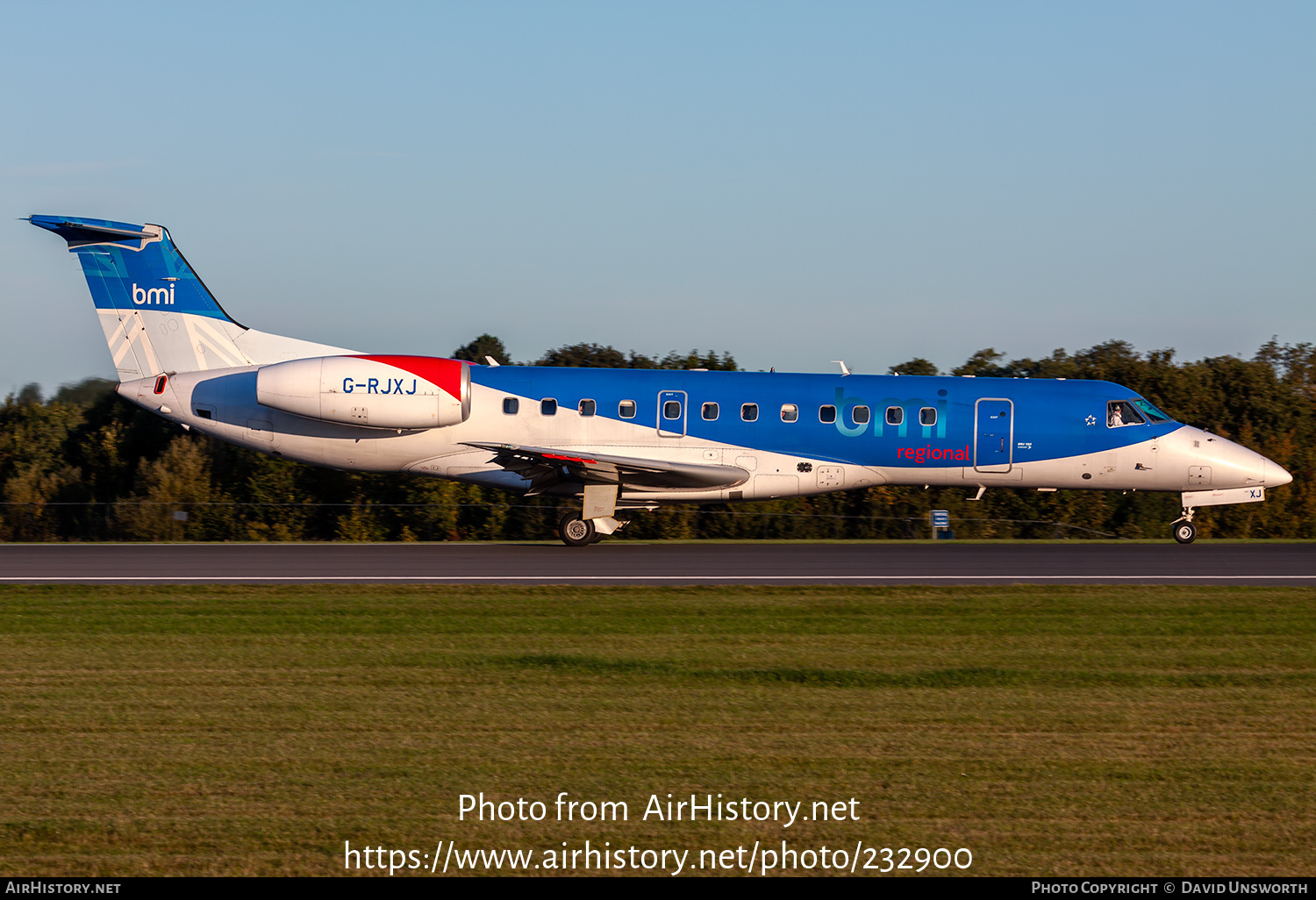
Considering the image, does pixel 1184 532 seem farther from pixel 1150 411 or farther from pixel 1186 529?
pixel 1150 411

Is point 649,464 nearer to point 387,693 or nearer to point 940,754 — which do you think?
point 387,693

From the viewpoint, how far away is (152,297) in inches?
950

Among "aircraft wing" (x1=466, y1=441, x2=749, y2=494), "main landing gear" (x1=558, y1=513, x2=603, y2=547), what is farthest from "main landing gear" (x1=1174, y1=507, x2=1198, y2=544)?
"main landing gear" (x1=558, y1=513, x2=603, y2=547)

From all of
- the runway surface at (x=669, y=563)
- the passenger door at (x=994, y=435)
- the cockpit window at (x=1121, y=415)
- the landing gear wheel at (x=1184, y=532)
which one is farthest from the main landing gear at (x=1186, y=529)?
the passenger door at (x=994, y=435)

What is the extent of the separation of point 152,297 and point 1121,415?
19.7 metres

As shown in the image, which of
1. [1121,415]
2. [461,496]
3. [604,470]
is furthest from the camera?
[461,496]

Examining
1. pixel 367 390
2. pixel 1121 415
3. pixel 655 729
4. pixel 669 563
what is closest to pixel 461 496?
pixel 367 390

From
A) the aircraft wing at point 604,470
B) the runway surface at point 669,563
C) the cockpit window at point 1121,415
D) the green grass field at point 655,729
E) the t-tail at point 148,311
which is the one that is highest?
the t-tail at point 148,311

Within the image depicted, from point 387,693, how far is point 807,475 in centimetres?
1465

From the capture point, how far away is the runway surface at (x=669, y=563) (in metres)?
16.9

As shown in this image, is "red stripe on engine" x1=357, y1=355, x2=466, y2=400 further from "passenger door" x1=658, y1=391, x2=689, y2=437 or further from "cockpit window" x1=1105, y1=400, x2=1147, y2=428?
"cockpit window" x1=1105, y1=400, x2=1147, y2=428

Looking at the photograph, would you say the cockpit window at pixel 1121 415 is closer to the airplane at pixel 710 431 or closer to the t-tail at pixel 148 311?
the airplane at pixel 710 431

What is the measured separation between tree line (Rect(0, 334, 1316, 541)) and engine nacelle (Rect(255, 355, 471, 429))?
8.52ft

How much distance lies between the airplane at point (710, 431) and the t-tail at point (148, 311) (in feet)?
1.44
